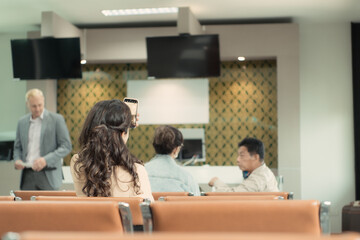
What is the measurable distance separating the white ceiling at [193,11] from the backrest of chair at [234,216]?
532 cm

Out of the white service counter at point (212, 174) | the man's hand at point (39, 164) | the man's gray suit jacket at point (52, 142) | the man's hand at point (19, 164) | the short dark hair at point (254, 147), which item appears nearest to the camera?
the short dark hair at point (254, 147)

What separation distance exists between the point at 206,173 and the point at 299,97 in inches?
67.6

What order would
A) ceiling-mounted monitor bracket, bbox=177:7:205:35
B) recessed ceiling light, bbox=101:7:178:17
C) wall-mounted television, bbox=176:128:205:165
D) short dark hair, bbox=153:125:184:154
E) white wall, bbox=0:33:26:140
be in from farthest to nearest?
1. white wall, bbox=0:33:26:140
2. wall-mounted television, bbox=176:128:205:165
3. recessed ceiling light, bbox=101:7:178:17
4. ceiling-mounted monitor bracket, bbox=177:7:205:35
5. short dark hair, bbox=153:125:184:154

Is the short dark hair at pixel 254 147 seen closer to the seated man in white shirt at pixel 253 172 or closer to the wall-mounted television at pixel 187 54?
the seated man in white shirt at pixel 253 172

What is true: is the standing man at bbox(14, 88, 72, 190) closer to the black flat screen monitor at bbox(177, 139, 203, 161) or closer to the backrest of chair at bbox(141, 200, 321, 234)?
the black flat screen monitor at bbox(177, 139, 203, 161)

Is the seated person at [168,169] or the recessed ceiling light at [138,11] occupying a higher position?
the recessed ceiling light at [138,11]

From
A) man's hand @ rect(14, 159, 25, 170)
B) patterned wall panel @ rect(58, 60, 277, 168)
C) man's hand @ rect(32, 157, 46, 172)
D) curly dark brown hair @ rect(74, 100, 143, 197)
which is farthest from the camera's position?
patterned wall panel @ rect(58, 60, 277, 168)

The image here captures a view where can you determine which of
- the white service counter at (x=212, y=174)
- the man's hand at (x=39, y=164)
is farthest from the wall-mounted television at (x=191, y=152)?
the man's hand at (x=39, y=164)

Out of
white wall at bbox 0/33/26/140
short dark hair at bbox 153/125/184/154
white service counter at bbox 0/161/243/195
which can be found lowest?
white service counter at bbox 0/161/243/195

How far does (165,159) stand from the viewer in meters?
3.86

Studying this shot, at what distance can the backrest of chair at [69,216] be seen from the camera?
1.65m

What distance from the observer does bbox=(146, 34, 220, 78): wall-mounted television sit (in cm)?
671

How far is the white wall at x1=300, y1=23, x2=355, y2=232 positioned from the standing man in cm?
409

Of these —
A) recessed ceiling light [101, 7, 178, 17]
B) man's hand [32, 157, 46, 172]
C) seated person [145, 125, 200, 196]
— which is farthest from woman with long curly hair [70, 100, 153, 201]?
recessed ceiling light [101, 7, 178, 17]
